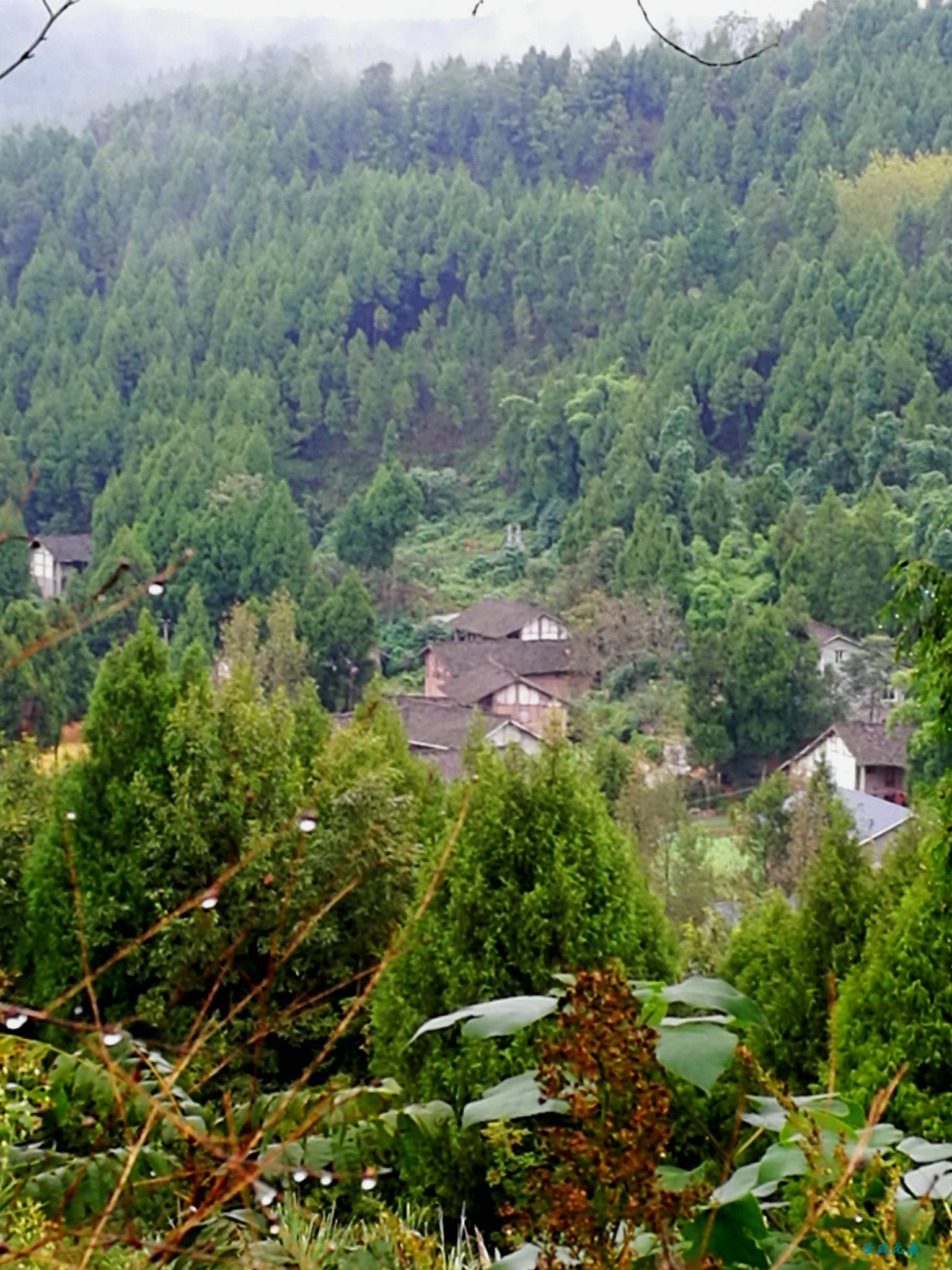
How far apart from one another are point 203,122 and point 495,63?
1257cm

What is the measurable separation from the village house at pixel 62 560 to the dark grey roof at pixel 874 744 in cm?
1809

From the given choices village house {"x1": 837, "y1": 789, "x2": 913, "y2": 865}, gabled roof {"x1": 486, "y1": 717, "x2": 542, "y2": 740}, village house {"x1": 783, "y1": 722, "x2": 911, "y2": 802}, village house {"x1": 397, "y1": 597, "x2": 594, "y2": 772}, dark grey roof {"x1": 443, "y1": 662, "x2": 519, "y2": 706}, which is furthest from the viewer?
dark grey roof {"x1": 443, "y1": 662, "x2": 519, "y2": 706}

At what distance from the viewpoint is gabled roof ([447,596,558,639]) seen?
92.6 ft

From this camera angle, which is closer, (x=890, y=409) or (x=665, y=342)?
(x=890, y=409)

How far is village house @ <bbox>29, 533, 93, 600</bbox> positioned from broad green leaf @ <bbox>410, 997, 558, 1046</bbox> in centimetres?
3015

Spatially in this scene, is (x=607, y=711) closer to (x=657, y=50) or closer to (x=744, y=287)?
(x=744, y=287)

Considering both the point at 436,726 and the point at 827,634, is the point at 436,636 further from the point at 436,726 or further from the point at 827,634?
the point at 827,634

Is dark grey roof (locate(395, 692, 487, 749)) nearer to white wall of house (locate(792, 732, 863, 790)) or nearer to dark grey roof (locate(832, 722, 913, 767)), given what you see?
white wall of house (locate(792, 732, 863, 790))

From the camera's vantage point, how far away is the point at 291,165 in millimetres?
52188

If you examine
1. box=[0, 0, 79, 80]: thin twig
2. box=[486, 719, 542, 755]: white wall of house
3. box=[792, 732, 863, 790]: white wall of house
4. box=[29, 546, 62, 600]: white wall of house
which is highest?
box=[0, 0, 79, 80]: thin twig

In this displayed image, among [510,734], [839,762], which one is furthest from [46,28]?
[839,762]

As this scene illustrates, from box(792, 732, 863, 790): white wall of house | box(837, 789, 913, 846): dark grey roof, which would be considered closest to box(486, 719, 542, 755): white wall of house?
box(792, 732, 863, 790): white wall of house

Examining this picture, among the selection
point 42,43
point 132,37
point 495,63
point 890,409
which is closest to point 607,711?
point 890,409

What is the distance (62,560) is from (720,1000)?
3473cm
